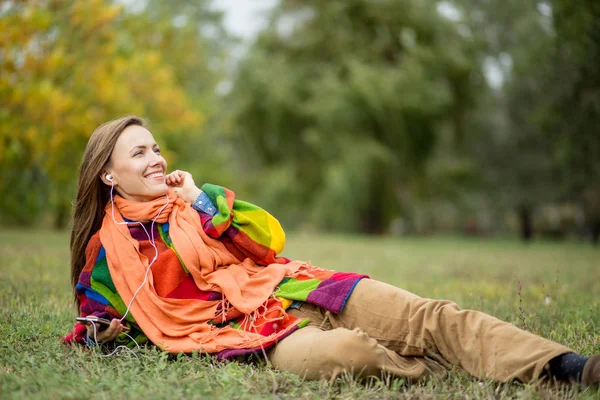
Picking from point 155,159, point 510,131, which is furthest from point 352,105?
point 155,159

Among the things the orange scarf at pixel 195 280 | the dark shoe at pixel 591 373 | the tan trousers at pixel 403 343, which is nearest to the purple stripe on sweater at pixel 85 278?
the orange scarf at pixel 195 280

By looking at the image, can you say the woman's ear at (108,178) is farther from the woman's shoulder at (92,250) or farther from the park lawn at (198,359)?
the park lawn at (198,359)

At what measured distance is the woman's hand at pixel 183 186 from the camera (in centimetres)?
302

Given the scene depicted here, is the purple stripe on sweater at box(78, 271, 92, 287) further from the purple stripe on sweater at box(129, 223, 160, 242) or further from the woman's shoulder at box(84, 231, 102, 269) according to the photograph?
the purple stripe on sweater at box(129, 223, 160, 242)

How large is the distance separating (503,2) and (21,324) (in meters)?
18.8

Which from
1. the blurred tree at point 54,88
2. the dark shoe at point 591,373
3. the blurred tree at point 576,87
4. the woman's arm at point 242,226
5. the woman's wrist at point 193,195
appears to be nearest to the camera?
the dark shoe at point 591,373

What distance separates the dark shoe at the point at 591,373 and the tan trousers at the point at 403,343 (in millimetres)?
93

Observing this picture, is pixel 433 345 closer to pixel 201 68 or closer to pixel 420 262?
pixel 420 262

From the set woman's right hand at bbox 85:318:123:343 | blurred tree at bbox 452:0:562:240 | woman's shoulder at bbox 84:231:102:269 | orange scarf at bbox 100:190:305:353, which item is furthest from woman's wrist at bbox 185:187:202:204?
blurred tree at bbox 452:0:562:240

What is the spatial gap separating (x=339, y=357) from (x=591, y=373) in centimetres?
96

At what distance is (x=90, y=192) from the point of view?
2.92 meters

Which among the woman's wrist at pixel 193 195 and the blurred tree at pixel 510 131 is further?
the blurred tree at pixel 510 131

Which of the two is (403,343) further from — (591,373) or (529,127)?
(529,127)

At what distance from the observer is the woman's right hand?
258 centimetres
